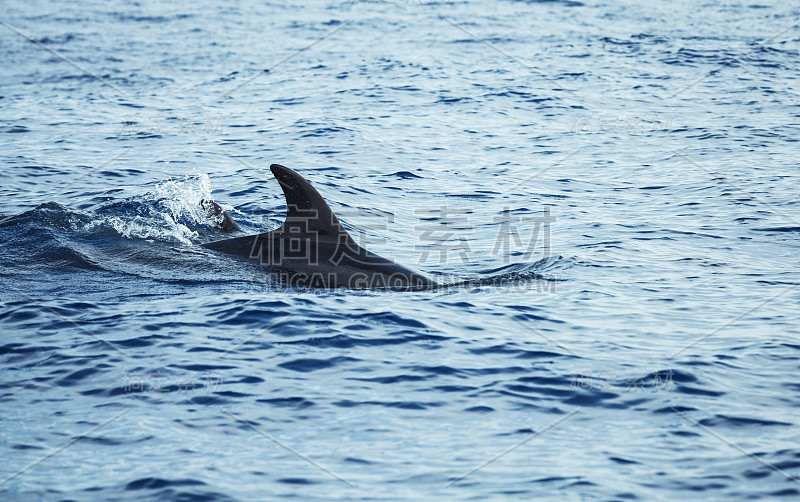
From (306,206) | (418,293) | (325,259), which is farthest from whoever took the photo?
(325,259)

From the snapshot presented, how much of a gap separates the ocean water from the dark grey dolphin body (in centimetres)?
29

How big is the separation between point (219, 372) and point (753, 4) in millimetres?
40645

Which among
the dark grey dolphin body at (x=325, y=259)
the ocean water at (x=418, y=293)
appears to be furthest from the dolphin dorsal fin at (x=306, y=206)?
the ocean water at (x=418, y=293)

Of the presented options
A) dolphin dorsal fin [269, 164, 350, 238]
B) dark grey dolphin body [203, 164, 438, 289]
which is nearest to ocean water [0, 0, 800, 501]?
dark grey dolphin body [203, 164, 438, 289]

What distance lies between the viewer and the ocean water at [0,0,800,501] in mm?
7180

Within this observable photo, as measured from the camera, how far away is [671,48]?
31391 millimetres

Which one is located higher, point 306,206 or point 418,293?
point 306,206

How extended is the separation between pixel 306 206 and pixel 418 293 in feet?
6.13

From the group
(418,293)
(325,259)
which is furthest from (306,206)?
(418,293)

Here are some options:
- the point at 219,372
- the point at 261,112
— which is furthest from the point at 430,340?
the point at 261,112

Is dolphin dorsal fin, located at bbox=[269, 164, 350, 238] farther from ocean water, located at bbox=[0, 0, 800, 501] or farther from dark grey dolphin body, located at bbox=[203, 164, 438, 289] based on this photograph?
ocean water, located at bbox=[0, 0, 800, 501]

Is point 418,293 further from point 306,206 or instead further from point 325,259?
point 306,206

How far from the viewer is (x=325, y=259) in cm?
1155

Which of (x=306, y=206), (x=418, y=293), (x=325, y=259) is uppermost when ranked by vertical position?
(x=306, y=206)
